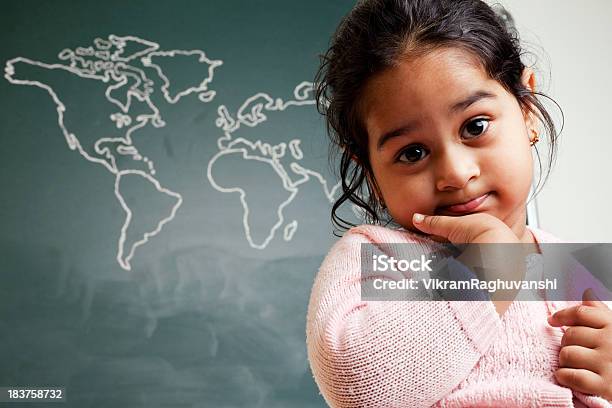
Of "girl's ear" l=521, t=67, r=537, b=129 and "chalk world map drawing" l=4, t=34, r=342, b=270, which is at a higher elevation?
→ "chalk world map drawing" l=4, t=34, r=342, b=270

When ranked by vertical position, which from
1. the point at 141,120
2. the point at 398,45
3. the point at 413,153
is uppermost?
the point at 141,120

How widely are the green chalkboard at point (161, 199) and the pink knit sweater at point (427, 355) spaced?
1.43 metres

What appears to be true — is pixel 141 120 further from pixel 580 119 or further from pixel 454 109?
pixel 454 109

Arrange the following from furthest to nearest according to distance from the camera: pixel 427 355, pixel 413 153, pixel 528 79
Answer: pixel 528 79 < pixel 413 153 < pixel 427 355

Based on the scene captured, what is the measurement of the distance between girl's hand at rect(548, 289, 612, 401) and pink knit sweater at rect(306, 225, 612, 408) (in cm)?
1

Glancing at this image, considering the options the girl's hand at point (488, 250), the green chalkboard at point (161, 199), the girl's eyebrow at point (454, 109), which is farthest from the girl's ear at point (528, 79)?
the green chalkboard at point (161, 199)

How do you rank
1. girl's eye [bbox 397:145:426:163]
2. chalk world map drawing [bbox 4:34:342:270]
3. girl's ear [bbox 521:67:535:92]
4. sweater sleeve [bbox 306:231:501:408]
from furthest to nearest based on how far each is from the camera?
chalk world map drawing [bbox 4:34:342:270], girl's ear [bbox 521:67:535:92], girl's eye [bbox 397:145:426:163], sweater sleeve [bbox 306:231:501:408]

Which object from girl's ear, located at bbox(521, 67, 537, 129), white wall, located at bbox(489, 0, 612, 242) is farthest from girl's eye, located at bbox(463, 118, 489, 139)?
white wall, located at bbox(489, 0, 612, 242)

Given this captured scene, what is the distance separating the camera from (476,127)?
645 millimetres

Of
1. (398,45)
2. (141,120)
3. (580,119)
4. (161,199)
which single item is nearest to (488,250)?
(398,45)

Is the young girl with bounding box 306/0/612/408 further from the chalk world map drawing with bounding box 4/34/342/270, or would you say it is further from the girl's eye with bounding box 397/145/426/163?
the chalk world map drawing with bounding box 4/34/342/270

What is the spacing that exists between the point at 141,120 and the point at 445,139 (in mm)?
1633

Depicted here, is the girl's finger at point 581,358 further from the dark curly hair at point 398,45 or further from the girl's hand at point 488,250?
the dark curly hair at point 398,45

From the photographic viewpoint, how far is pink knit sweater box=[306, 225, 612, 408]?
1.79ft
